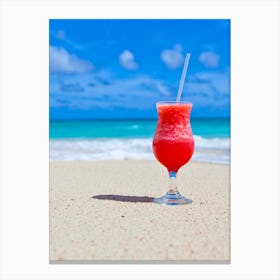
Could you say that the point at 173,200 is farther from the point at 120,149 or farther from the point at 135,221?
the point at 120,149

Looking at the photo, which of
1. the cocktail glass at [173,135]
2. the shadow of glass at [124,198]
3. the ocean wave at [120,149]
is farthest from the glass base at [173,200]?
the ocean wave at [120,149]

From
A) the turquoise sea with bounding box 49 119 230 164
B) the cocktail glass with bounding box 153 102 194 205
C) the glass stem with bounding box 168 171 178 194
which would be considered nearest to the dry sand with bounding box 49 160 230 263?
the glass stem with bounding box 168 171 178 194

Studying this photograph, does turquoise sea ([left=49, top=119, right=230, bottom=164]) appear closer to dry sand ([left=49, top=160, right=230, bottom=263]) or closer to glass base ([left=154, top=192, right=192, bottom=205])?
dry sand ([left=49, top=160, right=230, bottom=263])

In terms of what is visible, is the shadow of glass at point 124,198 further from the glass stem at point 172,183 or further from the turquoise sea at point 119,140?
the turquoise sea at point 119,140

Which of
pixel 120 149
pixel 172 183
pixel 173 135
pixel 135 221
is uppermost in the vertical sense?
pixel 173 135

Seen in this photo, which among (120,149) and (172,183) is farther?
(120,149)

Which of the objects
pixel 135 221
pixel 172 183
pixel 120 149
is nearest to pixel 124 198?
pixel 172 183
